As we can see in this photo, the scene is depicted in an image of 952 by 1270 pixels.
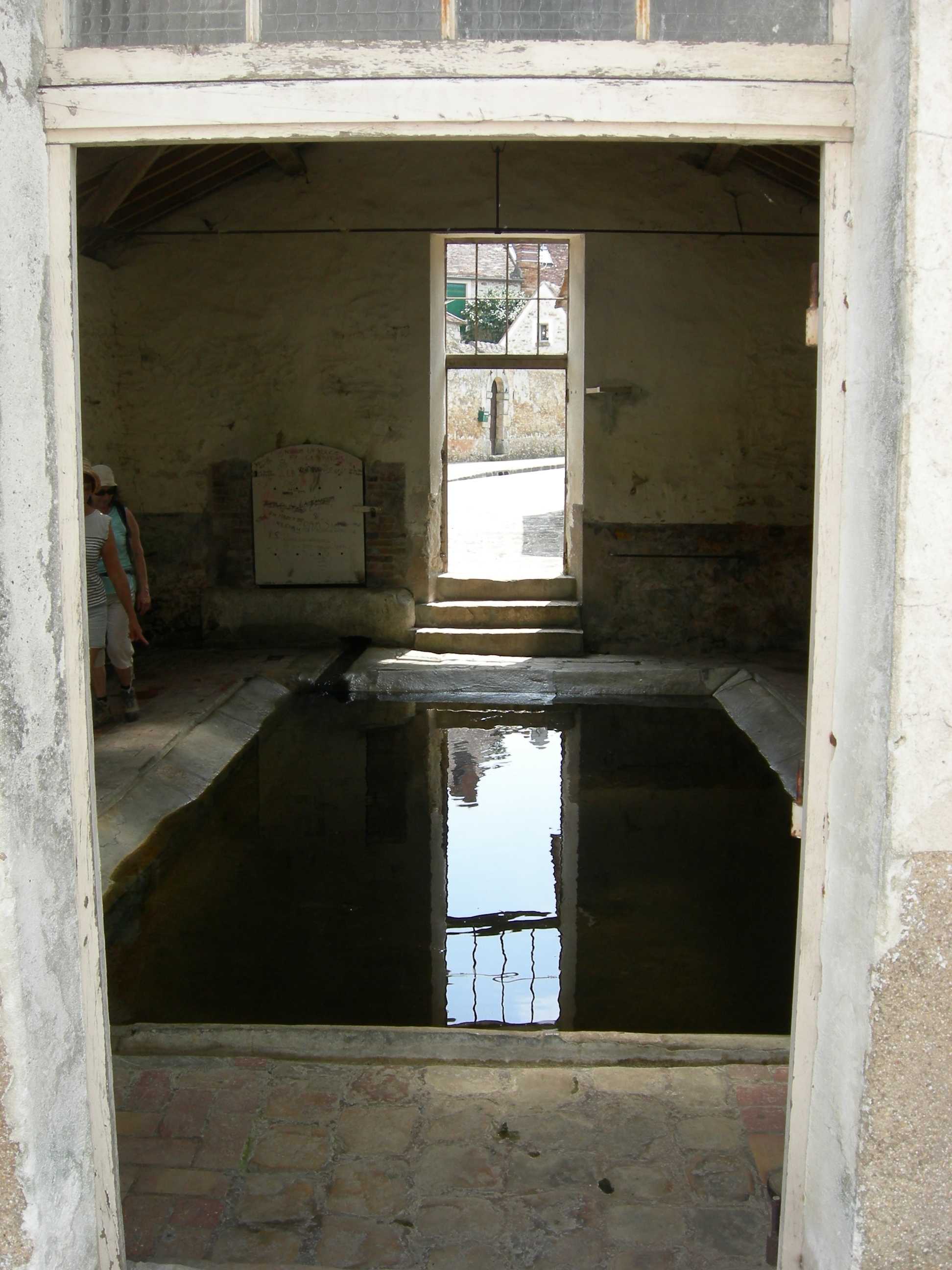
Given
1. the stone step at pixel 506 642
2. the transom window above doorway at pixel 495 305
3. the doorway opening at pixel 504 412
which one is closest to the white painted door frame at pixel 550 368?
the stone step at pixel 506 642

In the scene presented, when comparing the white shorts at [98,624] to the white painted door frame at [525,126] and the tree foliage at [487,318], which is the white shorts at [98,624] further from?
the tree foliage at [487,318]

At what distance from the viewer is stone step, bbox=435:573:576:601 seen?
9898 mm

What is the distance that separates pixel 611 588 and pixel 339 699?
2613 millimetres

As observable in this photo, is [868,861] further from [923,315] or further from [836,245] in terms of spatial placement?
[836,245]

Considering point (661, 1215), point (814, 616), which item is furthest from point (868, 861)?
point (661, 1215)

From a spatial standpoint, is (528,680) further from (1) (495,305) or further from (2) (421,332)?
(1) (495,305)

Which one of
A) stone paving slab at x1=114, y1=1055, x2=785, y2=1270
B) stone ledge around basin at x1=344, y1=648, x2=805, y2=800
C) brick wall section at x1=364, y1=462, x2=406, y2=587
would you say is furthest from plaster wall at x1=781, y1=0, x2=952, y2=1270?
brick wall section at x1=364, y1=462, x2=406, y2=587

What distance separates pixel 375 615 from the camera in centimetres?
964

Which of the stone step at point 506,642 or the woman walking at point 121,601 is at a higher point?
the woman walking at point 121,601

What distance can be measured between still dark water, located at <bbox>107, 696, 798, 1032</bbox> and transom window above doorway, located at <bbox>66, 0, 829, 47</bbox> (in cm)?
296

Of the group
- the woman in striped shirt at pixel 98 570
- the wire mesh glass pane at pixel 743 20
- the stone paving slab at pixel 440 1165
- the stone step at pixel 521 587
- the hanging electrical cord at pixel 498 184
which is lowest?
the stone paving slab at pixel 440 1165

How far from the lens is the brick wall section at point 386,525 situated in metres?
9.70

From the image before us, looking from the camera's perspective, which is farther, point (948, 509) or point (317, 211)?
point (317, 211)

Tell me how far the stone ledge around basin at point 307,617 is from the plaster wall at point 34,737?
7683 millimetres
